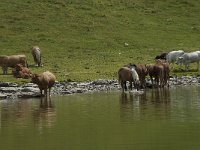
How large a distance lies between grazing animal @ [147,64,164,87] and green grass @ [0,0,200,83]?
4.13m

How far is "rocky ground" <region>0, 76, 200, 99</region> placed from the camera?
38312 mm

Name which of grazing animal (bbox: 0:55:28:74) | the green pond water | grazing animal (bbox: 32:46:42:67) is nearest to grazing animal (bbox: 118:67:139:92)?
the green pond water

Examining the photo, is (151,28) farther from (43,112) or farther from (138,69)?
(43,112)

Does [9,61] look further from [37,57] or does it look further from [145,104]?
[145,104]

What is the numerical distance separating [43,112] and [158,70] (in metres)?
14.5

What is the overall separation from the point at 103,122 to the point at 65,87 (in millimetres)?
15319

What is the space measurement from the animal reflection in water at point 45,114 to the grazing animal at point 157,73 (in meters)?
9.68

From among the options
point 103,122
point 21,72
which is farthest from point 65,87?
point 103,122

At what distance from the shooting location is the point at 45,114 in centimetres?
3002

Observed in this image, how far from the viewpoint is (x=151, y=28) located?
70.0 meters

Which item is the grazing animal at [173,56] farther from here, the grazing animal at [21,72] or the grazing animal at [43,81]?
the grazing animal at [43,81]

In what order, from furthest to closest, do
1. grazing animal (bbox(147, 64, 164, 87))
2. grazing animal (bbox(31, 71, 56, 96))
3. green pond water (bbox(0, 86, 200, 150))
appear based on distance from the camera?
grazing animal (bbox(147, 64, 164, 87)), grazing animal (bbox(31, 71, 56, 96)), green pond water (bbox(0, 86, 200, 150))

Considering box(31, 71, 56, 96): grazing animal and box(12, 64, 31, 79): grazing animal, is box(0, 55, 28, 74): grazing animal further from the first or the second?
box(31, 71, 56, 96): grazing animal

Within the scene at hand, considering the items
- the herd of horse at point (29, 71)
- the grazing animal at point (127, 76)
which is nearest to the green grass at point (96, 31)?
the herd of horse at point (29, 71)
